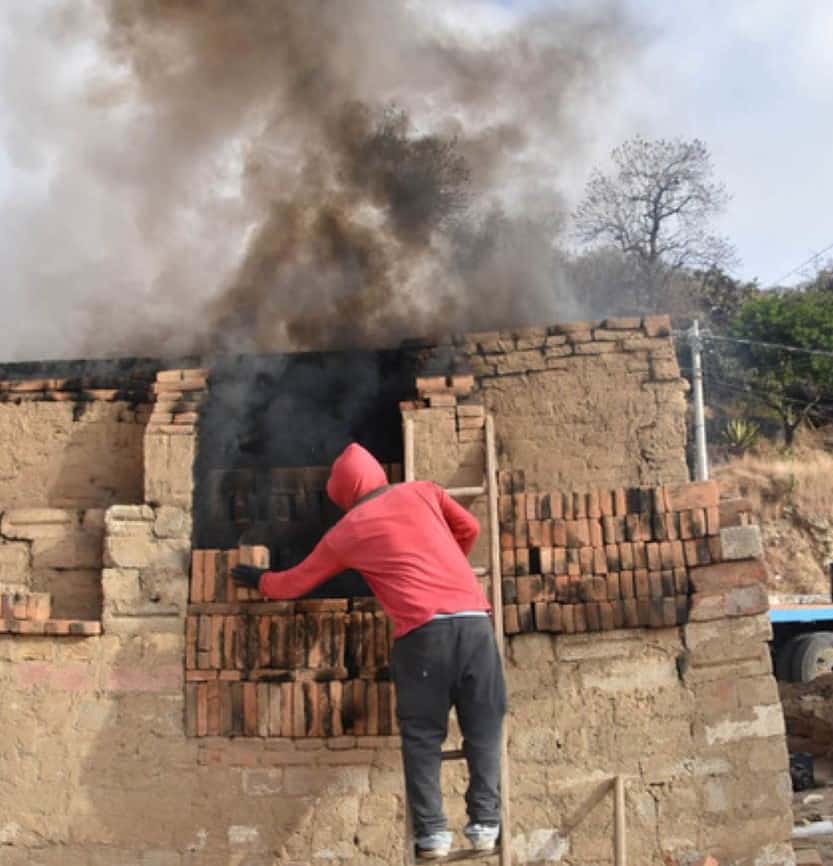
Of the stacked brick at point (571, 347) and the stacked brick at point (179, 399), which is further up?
the stacked brick at point (571, 347)

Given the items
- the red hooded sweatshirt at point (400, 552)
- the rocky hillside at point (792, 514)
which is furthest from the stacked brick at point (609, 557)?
the rocky hillside at point (792, 514)

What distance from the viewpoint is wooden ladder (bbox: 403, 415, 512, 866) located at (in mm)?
4125

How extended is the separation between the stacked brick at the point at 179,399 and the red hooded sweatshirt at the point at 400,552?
46.8 inches

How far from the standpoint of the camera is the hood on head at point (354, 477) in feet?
14.9

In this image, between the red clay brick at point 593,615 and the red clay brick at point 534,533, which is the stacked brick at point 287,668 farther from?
the red clay brick at point 593,615

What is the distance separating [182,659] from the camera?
16.2 ft

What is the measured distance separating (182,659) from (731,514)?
259 centimetres

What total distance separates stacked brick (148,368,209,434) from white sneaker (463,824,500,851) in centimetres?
241

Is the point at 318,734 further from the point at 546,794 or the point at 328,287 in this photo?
the point at 328,287

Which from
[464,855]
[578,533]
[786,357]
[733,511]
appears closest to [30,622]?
[464,855]

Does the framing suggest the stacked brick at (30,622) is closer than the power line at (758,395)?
Yes

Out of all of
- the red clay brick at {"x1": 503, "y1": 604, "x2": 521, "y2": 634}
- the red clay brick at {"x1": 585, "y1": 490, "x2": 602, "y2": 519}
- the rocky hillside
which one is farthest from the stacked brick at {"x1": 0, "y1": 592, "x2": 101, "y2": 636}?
the rocky hillside

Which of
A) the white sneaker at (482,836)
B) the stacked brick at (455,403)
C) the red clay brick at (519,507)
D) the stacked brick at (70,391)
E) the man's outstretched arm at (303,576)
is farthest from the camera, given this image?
the stacked brick at (70,391)

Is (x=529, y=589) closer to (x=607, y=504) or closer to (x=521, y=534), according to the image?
(x=521, y=534)
